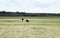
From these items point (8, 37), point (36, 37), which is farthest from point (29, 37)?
point (8, 37)

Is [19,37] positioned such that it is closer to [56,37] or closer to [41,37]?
[41,37]

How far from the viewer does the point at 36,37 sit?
16.8 m

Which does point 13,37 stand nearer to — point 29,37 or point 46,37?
point 29,37

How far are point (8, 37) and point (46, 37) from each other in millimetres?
3357

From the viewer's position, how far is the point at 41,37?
55.5 feet

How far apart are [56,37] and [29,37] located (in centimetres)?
242

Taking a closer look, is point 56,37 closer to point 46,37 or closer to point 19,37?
point 46,37

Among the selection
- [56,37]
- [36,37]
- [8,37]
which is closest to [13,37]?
[8,37]

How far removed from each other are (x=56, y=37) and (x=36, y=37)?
1.82m

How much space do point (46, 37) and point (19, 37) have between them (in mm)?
2396

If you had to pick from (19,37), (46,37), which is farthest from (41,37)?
(19,37)

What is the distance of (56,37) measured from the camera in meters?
17.0

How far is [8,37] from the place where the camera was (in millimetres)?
16688

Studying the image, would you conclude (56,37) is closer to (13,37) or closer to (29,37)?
(29,37)
